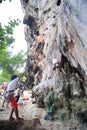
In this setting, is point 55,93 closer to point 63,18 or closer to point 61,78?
point 61,78

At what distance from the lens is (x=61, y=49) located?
1061 cm

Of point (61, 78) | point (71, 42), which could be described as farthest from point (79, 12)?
point (61, 78)

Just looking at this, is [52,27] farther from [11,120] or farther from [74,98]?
[11,120]

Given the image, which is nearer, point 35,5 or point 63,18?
point 63,18

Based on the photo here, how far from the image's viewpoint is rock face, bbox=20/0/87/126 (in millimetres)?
7174

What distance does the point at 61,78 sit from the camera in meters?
13.1

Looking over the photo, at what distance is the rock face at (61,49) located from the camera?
23.5 feet

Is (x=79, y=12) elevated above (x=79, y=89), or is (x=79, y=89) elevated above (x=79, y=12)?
(x=79, y=12)

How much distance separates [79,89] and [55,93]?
6.14 feet

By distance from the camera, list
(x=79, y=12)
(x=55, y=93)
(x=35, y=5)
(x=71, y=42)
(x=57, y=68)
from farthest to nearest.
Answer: (x=35, y=5), (x=57, y=68), (x=55, y=93), (x=71, y=42), (x=79, y=12)

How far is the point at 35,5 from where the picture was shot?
77.1 feet

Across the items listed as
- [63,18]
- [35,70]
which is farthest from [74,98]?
[35,70]

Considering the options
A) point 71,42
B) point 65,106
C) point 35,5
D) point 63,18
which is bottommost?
point 65,106

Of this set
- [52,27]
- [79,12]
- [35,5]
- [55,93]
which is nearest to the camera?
[79,12]
